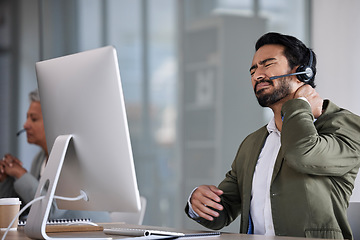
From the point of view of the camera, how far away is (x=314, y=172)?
1.94 meters

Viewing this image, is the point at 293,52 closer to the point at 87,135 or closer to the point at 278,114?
the point at 278,114

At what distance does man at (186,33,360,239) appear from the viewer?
76.4 inches

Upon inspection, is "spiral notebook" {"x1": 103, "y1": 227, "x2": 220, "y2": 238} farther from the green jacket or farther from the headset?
the headset

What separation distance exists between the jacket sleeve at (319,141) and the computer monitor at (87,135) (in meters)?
0.66

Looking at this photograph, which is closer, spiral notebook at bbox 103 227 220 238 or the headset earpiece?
spiral notebook at bbox 103 227 220 238

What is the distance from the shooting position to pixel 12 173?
3346mm

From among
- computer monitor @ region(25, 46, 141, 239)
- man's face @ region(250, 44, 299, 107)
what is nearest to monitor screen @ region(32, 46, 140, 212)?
computer monitor @ region(25, 46, 141, 239)

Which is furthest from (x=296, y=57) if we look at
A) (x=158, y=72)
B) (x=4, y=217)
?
(x=158, y=72)

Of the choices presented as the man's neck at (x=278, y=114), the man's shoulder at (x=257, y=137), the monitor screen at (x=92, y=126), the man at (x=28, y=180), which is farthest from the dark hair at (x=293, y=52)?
the man at (x=28, y=180)

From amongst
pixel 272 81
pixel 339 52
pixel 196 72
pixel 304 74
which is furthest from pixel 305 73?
pixel 196 72

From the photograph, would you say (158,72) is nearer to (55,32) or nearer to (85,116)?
(55,32)

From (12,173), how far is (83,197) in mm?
1841

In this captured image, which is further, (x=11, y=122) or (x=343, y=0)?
(x=11, y=122)

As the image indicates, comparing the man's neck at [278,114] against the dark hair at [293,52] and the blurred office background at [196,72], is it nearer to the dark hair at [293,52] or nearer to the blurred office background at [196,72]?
the dark hair at [293,52]
